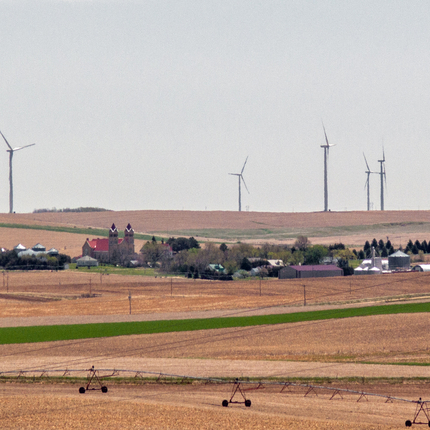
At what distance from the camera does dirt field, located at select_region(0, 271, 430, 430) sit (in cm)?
3712

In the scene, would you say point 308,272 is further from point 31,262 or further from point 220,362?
point 220,362

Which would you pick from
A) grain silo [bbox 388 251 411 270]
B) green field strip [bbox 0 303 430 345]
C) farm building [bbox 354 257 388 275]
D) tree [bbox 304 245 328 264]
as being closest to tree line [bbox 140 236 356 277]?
tree [bbox 304 245 328 264]

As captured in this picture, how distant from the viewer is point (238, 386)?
42.3 metres

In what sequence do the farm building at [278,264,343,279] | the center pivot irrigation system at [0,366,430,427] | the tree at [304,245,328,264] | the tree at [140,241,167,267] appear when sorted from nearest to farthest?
the center pivot irrigation system at [0,366,430,427], the farm building at [278,264,343,279], the tree at [304,245,328,264], the tree at [140,241,167,267]

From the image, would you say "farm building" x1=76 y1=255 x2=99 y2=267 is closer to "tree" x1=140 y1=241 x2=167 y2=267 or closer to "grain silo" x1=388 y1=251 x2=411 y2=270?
"tree" x1=140 y1=241 x2=167 y2=267

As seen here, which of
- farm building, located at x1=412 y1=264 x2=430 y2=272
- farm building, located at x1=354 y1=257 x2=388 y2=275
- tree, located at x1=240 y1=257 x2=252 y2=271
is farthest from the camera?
tree, located at x1=240 y1=257 x2=252 y2=271

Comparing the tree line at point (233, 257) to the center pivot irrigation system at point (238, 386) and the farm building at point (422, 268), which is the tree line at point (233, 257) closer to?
the farm building at point (422, 268)

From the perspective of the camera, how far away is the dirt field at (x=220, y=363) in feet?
122

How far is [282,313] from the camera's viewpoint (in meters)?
86.2

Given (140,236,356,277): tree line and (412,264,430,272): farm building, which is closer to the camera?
(412,264,430,272): farm building

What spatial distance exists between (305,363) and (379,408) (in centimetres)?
1325

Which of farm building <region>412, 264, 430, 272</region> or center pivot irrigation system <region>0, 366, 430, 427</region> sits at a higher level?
farm building <region>412, 264, 430, 272</region>

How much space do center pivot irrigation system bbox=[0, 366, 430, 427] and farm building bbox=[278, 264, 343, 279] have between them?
326 feet

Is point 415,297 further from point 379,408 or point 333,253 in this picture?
point 333,253
